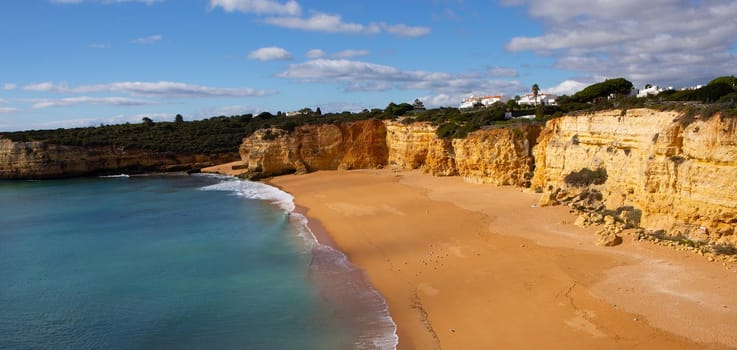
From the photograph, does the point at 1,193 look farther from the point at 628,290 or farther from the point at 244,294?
the point at 628,290

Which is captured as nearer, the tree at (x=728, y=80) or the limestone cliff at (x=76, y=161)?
the tree at (x=728, y=80)

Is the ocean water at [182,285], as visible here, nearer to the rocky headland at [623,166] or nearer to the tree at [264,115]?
the rocky headland at [623,166]

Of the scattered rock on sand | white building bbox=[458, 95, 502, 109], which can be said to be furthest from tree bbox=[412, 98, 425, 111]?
the scattered rock on sand

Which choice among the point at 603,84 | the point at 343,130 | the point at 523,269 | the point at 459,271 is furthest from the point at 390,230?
the point at 603,84

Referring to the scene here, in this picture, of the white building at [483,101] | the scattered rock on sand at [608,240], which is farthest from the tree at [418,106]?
the scattered rock on sand at [608,240]

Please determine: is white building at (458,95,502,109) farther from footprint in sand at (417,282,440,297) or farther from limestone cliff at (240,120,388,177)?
footprint in sand at (417,282,440,297)

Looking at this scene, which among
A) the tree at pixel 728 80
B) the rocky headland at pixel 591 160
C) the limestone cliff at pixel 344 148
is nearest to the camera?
the rocky headland at pixel 591 160
